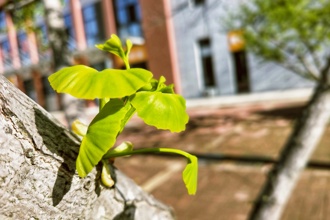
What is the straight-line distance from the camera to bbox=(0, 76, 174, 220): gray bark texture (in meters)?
0.59

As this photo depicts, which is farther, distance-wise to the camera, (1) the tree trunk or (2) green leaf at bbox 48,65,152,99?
(1) the tree trunk

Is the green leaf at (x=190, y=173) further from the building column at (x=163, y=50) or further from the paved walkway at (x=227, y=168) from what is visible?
the building column at (x=163, y=50)

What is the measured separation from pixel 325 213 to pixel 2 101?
15.0ft

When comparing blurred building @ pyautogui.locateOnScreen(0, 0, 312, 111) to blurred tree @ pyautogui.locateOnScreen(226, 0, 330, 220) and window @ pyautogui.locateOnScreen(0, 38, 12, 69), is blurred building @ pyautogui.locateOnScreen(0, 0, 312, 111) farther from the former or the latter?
blurred tree @ pyautogui.locateOnScreen(226, 0, 330, 220)

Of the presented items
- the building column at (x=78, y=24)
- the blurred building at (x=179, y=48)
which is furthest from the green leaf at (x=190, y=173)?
the building column at (x=78, y=24)

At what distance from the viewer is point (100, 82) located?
0.49m

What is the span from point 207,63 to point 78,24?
9.54 m

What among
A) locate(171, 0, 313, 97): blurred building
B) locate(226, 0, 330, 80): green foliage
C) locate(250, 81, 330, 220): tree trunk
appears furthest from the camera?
locate(171, 0, 313, 97): blurred building

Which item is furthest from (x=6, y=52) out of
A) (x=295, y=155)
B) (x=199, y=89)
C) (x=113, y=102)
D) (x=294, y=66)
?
(x=113, y=102)

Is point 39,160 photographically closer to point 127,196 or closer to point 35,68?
point 127,196

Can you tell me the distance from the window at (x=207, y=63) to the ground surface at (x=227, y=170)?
7.59 m

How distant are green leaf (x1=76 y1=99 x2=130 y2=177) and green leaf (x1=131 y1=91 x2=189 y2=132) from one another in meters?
0.04

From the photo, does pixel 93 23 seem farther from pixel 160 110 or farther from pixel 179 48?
pixel 160 110

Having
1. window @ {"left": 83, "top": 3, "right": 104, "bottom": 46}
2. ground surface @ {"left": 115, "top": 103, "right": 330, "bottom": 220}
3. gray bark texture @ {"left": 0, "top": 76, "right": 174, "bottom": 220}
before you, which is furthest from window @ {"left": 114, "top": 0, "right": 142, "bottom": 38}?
gray bark texture @ {"left": 0, "top": 76, "right": 174, "bottom": 220}
